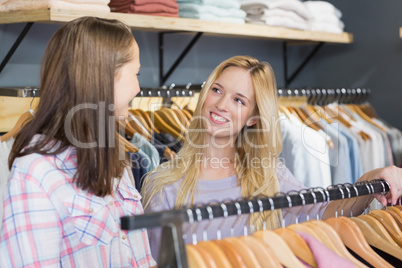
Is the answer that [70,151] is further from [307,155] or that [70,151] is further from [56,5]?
[307,155]

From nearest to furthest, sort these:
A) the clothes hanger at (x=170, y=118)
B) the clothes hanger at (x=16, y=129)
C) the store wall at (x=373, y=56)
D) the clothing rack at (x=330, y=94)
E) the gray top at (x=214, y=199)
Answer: the gray top at (x=214, y=199) < the clothes hanger at (x=16, y=129) < the clothes hanger at (x=170, y=118) < the clothing rack at (x=330, y=94) < the store wall at (x=373, y=56)

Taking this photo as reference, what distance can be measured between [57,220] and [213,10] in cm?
201

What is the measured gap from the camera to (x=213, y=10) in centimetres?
323

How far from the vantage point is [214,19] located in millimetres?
3234

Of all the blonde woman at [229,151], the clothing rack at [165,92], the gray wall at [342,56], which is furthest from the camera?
the gray wall at [342,56]

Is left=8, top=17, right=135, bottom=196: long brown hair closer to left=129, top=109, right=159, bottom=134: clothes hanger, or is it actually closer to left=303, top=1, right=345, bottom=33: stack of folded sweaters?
left=129, top=109, right=159, bottom=134: clothes hanger

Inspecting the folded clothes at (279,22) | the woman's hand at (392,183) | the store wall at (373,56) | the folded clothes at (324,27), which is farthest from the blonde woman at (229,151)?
the store wall at (373,56)

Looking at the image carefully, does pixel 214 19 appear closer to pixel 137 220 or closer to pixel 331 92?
pixel 331 92

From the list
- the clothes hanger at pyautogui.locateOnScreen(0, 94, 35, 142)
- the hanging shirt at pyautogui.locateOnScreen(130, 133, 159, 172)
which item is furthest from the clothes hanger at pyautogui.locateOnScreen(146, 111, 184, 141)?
the clothes hanger at pyautogui.locateOnScreen(0, 94, 35, 142)

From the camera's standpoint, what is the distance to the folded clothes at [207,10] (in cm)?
315

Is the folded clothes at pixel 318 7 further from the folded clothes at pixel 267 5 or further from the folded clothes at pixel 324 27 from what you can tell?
the folded clothes at pixel 267 5

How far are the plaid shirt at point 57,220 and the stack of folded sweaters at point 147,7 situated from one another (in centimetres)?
139

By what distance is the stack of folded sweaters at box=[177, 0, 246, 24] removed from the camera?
3.15 m

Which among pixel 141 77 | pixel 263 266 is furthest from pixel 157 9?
pixel 263 266
